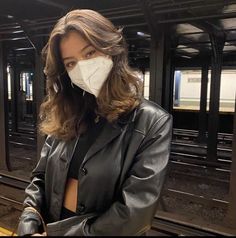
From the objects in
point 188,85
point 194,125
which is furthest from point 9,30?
point 188,85

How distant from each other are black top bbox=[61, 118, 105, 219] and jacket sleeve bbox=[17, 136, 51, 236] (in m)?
0.10

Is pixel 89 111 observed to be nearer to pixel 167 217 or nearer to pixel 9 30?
pixel 167 217

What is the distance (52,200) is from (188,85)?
33.4 ft

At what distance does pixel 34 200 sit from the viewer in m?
1.12

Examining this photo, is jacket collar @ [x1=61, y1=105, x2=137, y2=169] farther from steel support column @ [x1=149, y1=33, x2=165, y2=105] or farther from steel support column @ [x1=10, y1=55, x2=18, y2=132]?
steel support column @ [x1=10, y1=55, x2=18, y2=132]

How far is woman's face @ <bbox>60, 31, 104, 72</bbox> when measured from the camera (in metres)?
0.95

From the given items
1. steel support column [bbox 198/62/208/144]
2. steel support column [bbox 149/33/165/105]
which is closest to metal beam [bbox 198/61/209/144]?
steel support column [bbox 198/62/208/144]

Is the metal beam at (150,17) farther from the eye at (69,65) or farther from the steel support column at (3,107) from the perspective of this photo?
the steel support column at (3,107)

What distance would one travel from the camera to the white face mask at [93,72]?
978 mm

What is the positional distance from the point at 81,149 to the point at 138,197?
27 centimetres

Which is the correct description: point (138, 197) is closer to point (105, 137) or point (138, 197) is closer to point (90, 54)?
point (105, 137)

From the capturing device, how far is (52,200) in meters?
1.10

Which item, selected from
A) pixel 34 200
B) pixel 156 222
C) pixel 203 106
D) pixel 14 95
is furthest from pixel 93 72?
pixel 14 95

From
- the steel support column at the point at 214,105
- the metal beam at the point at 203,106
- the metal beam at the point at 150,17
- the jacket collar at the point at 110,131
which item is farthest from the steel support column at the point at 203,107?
the jacket collar at the point at 110,131
